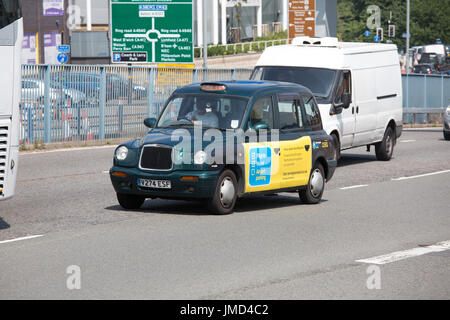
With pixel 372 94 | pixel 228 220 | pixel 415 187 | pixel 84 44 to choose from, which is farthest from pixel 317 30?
pixel 228 220

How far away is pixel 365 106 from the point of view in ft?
66.3

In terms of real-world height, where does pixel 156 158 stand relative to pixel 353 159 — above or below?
above

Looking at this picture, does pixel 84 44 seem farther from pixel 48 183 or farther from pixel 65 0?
pixel 48 183

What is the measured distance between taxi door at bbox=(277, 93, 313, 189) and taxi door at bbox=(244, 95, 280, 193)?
138 millimetres

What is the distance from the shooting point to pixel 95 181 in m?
16.4

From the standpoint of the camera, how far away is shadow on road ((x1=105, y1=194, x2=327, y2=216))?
12.4m

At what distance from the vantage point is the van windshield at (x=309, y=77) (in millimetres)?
18625

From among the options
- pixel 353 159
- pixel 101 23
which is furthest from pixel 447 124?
pixel 101 23

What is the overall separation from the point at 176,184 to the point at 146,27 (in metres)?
24.4

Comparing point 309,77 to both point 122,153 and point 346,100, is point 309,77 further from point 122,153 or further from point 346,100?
point 122,153

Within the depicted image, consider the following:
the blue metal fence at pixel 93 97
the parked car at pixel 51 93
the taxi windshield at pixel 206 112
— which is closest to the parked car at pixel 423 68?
the blue metal fence at pixel 93 97

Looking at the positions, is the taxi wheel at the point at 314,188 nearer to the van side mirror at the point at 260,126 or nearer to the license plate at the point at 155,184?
the van side mirror at the point at 260,126

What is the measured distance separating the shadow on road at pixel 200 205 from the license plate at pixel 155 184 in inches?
23.9

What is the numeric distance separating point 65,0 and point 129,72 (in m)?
50.0
